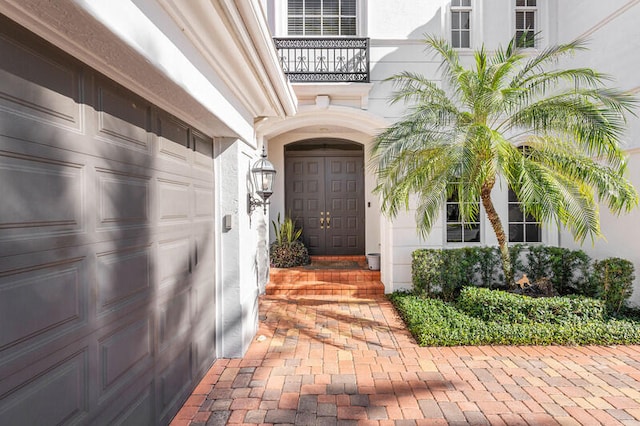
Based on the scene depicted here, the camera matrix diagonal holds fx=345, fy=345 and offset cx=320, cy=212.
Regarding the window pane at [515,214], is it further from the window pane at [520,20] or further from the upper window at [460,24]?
the window pane at [520,20]

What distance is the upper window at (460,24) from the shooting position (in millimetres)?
6637

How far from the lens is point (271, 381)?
134 inches

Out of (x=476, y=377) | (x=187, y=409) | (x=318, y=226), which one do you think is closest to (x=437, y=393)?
(x=476, y=377)

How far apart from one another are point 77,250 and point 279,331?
3359 millimetres

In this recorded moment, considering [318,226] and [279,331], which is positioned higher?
[318,226]

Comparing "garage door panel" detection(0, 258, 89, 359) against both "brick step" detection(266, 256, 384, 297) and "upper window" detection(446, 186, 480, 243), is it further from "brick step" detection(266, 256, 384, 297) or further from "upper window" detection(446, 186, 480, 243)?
"upper window" detection(446, 186, 480, 243)

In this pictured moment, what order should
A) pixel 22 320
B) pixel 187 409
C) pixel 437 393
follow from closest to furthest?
pixel 22 320 < pixel 187 409 < pixel 437 393

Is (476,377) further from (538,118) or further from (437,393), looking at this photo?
(538,118)

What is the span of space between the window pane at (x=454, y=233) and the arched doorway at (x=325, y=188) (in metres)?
2.29

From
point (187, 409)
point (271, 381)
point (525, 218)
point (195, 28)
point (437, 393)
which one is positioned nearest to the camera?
point (195, 28)

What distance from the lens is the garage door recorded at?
143cm

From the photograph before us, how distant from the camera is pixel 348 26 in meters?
6.89

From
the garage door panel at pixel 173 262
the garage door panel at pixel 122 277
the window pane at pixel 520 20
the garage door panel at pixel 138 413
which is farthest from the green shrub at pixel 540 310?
the window pane at pixel 520 20

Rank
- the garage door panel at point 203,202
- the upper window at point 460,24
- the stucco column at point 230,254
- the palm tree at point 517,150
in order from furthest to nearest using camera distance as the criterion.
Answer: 1. the upper window at point 460,24
2. the palm tree at point 517,150
3. the stucco column at point 230,254
4. the garage door panel at point 203,202
